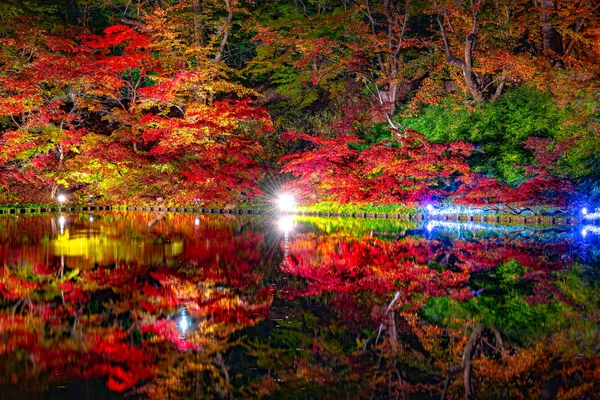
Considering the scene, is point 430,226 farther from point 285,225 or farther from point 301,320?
point 301,320

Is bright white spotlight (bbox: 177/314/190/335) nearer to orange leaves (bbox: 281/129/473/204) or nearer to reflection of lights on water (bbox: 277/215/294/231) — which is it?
reflection of lights on water (bbox: 277/215/294/231)

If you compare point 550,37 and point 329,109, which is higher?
point 550,37

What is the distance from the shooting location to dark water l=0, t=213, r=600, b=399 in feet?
14.4

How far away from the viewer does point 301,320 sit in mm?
6176

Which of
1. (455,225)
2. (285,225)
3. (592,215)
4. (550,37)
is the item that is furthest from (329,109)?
(592,215)

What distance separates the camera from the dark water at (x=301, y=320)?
4375 mm

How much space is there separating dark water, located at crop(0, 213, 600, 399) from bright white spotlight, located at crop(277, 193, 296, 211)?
35.5ft

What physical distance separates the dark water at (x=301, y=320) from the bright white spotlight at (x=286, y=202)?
10.8m

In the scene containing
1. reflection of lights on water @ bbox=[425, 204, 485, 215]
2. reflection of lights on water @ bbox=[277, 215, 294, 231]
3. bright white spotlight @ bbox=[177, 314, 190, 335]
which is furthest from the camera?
reflection of lights on water @ bbox=[425, 204, 485, 215]

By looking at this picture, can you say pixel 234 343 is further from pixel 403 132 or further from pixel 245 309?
pixel 403 132

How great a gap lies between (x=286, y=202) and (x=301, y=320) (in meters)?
16.7

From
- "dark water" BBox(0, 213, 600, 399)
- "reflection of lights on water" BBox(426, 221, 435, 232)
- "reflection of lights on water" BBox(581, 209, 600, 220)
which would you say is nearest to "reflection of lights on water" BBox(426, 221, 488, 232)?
"reflection of lights on water" BBox(426, 221, 435, 232)

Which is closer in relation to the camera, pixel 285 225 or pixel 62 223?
pixel 285 225

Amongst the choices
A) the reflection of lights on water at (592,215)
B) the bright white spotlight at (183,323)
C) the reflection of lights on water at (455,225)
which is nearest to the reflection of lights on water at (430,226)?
the reflection of lights on water at (455,225)
